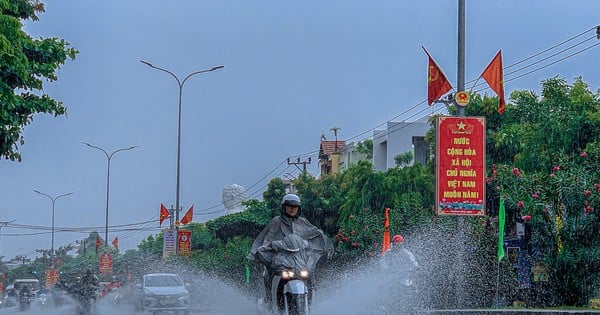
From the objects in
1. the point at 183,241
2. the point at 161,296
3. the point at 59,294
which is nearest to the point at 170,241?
the point at 183,241

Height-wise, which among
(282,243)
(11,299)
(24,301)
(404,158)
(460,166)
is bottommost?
(11,299)

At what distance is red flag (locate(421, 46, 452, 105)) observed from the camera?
71.2 ft

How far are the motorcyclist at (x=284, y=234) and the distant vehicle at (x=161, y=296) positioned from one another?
14187 millimetres

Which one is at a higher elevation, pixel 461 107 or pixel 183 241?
pixel 461 107

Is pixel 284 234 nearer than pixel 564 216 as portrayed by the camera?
Yes

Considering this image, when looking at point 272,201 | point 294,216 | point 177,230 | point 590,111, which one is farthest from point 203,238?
point 294,216

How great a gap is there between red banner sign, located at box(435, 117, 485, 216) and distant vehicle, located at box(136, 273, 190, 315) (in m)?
10.9

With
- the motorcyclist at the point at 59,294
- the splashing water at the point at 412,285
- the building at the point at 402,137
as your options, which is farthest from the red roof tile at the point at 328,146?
the splashing water at the point at 412,285

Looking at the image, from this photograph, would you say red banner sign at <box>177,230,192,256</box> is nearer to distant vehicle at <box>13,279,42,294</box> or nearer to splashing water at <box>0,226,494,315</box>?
distant vehicle at <box>13,279,42,294</box>

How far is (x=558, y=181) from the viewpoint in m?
20.4

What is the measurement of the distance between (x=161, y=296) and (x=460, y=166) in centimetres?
1131

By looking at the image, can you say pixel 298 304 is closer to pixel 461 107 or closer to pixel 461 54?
pixel 461 107

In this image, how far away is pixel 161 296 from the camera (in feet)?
91.3

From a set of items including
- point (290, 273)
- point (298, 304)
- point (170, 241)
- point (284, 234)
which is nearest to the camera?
point (298, 304)
